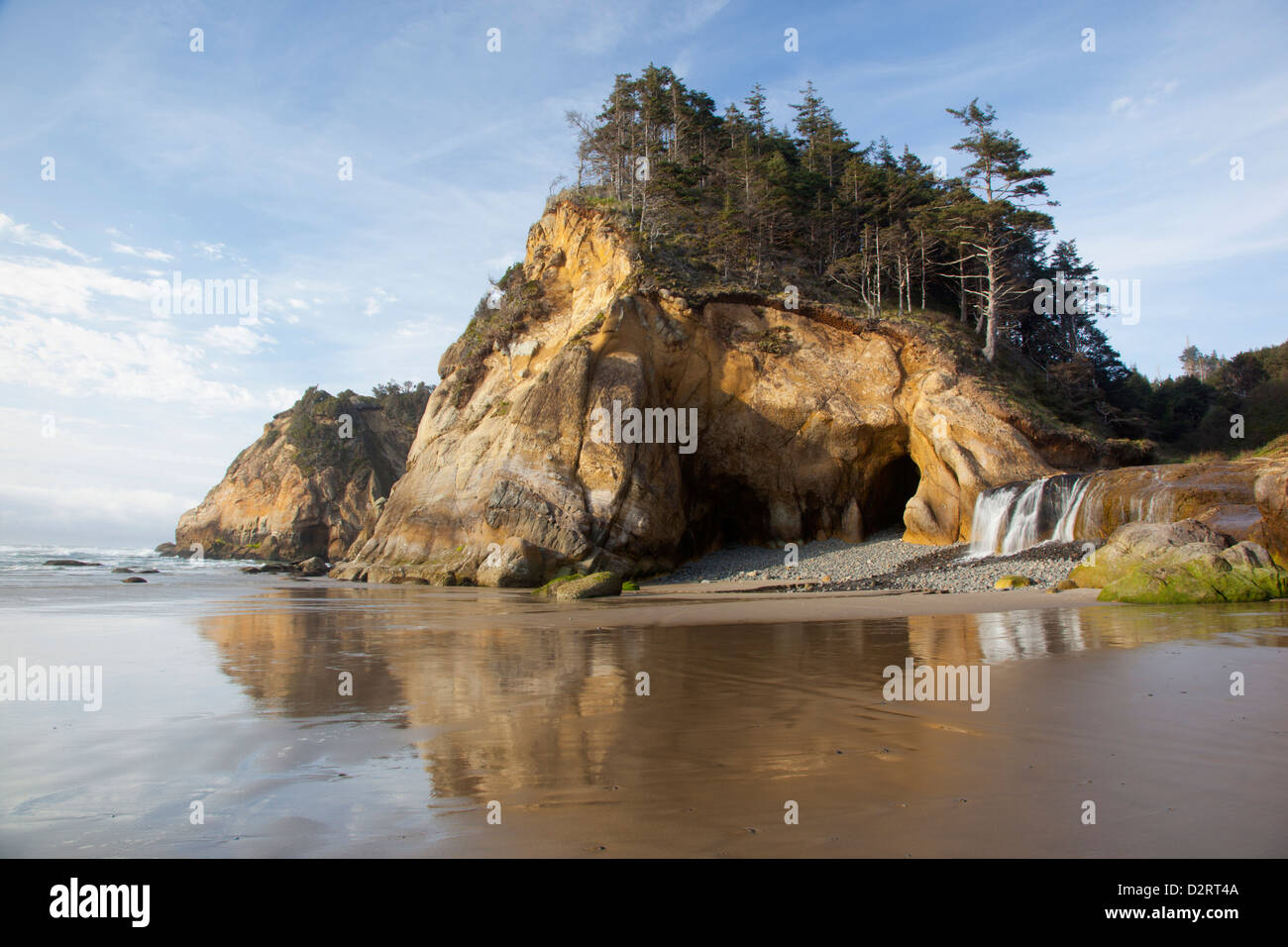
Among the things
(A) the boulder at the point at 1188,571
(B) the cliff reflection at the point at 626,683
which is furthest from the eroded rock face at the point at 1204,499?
(B) the cliff reflection at the point at 626,683

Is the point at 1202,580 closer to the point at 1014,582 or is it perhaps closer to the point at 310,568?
the point at 1014,582

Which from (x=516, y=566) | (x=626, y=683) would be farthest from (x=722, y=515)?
(x=626, y=683)

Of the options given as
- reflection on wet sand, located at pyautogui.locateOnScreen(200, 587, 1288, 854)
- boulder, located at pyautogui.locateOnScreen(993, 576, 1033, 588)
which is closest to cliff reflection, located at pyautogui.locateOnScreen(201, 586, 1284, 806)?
reflection on wet sand, located at pyautogui.locateOnScreen(200, 587, 1288, 854)

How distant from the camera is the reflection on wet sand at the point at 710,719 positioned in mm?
3141

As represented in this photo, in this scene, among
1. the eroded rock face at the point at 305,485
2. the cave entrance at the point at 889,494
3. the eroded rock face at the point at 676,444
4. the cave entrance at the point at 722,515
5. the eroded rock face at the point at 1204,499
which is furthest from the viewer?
the eroded rock face at the point at 305,485

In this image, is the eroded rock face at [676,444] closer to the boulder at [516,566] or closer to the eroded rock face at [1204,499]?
the boulder at [516,566]

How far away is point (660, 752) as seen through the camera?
4.27 metres

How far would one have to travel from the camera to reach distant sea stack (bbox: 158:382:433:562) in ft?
185

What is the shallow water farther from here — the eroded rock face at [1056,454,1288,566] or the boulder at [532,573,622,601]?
the boulder at [532,573,622,601]

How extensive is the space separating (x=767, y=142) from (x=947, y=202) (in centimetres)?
1834

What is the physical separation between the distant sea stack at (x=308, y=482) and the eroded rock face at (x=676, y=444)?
81.2ft

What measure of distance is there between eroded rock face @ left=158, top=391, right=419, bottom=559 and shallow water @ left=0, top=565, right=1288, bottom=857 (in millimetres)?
50632

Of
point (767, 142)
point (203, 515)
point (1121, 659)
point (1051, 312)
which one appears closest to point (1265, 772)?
point (1121, 659)

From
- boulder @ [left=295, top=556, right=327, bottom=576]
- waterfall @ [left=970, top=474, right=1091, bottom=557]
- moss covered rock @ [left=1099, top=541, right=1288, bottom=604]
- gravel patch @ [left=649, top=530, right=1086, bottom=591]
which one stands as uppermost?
waterfall @ [left=970, top=474, right=1091, bottom=557]
